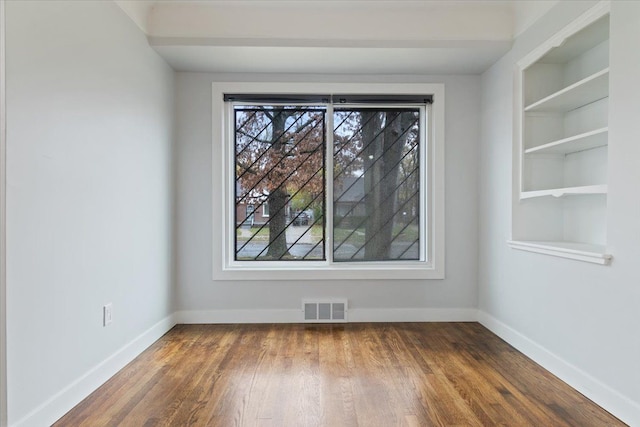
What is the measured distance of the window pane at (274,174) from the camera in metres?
3.51

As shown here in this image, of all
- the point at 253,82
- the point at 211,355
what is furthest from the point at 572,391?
the point at 253,82

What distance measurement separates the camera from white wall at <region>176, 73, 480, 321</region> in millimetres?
3371

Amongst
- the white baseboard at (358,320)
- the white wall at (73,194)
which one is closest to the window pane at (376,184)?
the white baseboard at (358,320)

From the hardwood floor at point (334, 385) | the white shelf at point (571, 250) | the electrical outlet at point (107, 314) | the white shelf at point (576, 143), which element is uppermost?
the white shelf at point (576, 143)

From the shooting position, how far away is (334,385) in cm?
219

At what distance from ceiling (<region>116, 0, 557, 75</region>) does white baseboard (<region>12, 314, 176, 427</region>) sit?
213 cm

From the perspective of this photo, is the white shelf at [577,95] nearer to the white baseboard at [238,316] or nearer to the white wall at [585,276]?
the white wall at [585,276]

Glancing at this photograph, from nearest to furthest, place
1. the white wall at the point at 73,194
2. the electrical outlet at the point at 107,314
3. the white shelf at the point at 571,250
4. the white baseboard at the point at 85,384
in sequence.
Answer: the white wall at the point at 73,194
the white baseboard at the point at 85,384
the white shelf at the point at 571,250
the electrical outlet at the point at 107,314

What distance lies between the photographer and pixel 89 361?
2102mm

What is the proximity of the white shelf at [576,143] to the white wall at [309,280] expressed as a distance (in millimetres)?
815

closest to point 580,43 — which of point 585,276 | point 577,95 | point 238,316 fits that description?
point 577,95

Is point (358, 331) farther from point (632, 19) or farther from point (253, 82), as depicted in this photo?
point (632, 19)

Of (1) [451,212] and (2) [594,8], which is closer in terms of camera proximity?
(2) [594,8]

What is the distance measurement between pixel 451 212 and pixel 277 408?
2.28 metres
